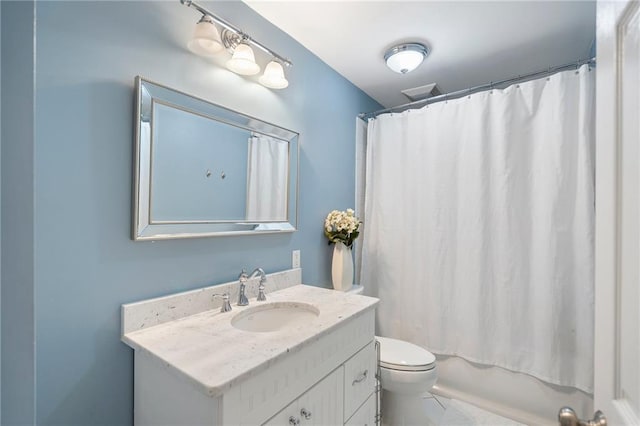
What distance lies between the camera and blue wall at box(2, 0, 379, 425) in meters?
0.84

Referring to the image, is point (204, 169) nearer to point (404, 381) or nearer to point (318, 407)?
point (318, 407)

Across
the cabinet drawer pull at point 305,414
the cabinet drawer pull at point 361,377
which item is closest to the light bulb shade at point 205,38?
the cabinet drawer pull at point 305,414

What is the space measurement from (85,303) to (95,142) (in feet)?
1.71

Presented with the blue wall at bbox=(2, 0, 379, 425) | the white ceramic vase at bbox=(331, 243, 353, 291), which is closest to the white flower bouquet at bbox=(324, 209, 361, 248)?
the white ceramic vase at bbox=(331, 243, 353, 291)

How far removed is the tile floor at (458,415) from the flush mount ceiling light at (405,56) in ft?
7.13

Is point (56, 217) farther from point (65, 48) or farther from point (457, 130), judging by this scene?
point (457, 130)

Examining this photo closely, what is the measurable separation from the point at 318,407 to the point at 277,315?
0.45 metres

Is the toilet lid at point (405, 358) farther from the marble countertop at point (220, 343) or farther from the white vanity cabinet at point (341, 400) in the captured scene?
the marble countertop at point (220, 343)

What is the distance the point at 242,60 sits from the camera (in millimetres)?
1255

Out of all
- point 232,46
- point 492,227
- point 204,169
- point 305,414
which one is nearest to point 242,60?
point 232,46

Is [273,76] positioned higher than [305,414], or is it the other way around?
[273,76]

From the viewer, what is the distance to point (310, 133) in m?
1.82

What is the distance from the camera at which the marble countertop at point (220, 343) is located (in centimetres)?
74

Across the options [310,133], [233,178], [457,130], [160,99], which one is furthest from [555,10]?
[160,99]
